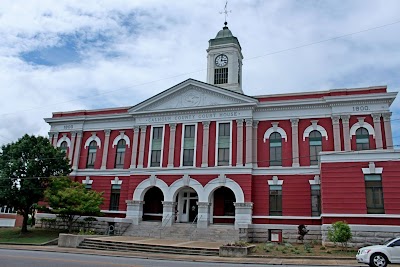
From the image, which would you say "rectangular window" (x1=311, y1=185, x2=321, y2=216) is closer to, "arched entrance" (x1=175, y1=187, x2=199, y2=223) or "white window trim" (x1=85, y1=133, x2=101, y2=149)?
"arched entrance" (x1=175, y1=187, x2=199, y2=223)

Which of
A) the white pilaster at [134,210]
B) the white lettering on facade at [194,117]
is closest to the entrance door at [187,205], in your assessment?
the white pilaster at [134,210]

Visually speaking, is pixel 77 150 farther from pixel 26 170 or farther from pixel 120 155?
pixel 26 170

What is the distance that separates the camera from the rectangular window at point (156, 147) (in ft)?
105

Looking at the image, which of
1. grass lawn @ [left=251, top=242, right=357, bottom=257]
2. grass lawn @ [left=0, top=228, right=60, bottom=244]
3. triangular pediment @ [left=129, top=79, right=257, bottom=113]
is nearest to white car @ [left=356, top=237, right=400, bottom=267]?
grass lawn @ [left=251, top=242, right=357, bottom=257]

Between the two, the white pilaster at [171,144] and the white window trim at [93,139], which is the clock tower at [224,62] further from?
the white window trim at [93,139]

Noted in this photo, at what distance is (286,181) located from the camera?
2834 cm

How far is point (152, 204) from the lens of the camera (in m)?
32.5

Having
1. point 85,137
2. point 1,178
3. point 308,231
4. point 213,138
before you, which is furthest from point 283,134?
point 1,178

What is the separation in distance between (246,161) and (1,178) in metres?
19.3

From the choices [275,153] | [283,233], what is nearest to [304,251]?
[283,233]

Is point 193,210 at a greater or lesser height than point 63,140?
lesser

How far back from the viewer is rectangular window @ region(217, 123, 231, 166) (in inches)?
1179

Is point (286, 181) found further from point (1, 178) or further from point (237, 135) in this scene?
point (1, 178)

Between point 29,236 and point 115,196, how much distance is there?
770 cm
